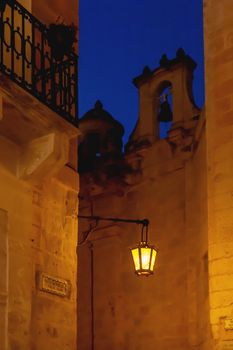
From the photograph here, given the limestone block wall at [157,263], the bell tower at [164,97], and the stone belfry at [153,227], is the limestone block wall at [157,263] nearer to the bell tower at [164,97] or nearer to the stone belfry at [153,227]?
the stone belfry at [153,227]

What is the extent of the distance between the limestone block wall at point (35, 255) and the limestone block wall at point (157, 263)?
5.69 metres

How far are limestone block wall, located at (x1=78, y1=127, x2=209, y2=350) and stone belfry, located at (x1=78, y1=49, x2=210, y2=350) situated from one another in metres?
0.02

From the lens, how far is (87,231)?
17484 mm

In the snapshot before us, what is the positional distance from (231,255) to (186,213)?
5654 millimetres

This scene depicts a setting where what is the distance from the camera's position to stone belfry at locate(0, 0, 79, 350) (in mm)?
8023

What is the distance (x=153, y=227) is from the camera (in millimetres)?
16469

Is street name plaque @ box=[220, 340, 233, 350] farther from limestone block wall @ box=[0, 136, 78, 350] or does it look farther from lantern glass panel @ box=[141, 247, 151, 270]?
limestone block wall @ box=[0, 136, 78, 350]

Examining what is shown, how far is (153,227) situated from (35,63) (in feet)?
27.0

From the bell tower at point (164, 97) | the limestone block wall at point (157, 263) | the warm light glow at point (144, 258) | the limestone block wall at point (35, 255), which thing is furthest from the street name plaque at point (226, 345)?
the bell tower at point (164, 97)

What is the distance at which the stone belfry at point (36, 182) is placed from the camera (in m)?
8.02

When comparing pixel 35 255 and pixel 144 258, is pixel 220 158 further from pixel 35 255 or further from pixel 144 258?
pixel 35 255

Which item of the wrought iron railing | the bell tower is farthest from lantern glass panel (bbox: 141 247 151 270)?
the bell tower

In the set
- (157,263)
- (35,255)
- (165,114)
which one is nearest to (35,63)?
(35,255)

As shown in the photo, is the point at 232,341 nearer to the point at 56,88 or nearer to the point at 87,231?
the point at 56,88
